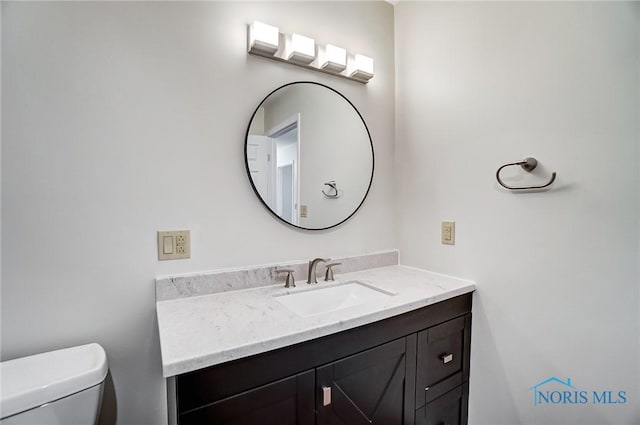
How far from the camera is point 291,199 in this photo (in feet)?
4.87

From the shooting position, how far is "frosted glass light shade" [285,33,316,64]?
1.43 metres

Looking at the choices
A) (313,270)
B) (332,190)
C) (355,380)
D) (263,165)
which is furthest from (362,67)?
(355,380)

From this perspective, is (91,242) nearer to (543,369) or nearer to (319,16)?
(319,16)

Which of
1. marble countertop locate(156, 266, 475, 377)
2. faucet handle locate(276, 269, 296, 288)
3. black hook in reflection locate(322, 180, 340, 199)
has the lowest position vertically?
marble countertop locate(156, 266, 475, 377)

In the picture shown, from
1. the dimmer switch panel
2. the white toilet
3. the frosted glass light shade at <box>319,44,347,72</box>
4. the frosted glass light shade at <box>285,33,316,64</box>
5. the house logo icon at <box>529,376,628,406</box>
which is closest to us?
the white toilet

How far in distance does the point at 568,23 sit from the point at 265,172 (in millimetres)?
1355

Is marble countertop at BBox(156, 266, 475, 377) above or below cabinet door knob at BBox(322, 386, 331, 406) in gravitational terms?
above

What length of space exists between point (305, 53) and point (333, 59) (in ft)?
0.57

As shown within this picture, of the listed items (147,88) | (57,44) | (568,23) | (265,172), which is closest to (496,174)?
(568,23)

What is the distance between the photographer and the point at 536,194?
4.06ft

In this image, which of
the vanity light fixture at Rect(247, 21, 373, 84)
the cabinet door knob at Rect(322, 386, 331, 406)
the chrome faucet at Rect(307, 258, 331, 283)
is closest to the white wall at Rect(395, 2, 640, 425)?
the vanity light fixture at Rect(247, 21, 373, 84)

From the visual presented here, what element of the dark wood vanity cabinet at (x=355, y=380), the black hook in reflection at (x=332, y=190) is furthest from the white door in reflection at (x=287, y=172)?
→ the dark wood vanity cabinet at (x=355, y=380)

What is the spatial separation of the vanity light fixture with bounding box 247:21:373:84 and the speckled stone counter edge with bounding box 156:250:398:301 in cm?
101

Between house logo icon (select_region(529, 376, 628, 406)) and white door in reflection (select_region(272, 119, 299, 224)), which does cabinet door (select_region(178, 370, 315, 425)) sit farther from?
house logo icon (select_region(529, 376, 628, 406))
